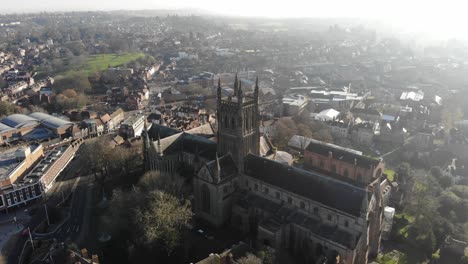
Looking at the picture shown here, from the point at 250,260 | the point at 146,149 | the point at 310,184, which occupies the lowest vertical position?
the point at 250,260

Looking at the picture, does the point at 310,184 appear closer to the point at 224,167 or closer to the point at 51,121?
the point at 224,167

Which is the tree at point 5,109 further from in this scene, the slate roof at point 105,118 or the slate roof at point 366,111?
the slate roof at point 366,111

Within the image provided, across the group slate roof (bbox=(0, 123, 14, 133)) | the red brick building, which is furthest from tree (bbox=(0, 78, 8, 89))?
the red brick building

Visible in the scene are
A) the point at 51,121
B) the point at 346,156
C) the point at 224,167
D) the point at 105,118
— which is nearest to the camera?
the point at 224,167

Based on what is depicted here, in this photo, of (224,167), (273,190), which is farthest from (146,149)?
(273,190)

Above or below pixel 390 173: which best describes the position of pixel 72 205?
below

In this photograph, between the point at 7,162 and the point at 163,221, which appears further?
the point at 7,162

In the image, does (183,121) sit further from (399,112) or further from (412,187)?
(399,112)

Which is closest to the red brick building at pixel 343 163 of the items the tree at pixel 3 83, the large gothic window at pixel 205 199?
the large gothic window at pixel 205 199
